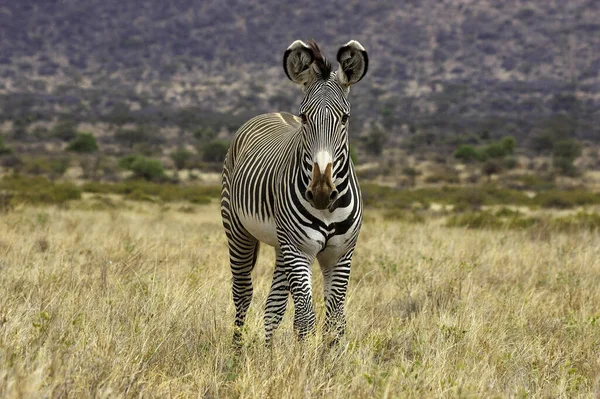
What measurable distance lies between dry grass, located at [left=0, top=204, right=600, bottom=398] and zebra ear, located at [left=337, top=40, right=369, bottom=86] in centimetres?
170

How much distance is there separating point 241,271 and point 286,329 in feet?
3.02

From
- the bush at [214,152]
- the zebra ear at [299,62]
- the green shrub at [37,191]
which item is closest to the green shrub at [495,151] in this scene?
the bush at [214,152]

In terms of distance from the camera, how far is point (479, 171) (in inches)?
1599

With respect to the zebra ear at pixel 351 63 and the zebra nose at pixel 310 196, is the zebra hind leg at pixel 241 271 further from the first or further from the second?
the zebra ear at pixel 351 63

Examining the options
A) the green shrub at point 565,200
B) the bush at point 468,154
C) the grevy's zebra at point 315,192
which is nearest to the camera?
the grevy's zebra at point 315,192

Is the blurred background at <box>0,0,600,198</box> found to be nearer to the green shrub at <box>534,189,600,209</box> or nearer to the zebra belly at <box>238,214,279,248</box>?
the green shrub at <box>534,189,600,209</box>

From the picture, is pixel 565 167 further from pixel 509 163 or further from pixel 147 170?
pixel 147 170

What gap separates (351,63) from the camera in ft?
15.3

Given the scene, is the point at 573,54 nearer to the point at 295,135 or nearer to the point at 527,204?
the point at 527,204

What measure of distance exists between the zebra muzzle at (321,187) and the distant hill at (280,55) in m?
73.7

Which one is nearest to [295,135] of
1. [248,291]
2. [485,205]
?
[248,291]

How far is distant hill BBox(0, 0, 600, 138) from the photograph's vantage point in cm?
8844

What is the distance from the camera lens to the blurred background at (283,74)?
60125mm

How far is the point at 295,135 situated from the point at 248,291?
1.45 metres
